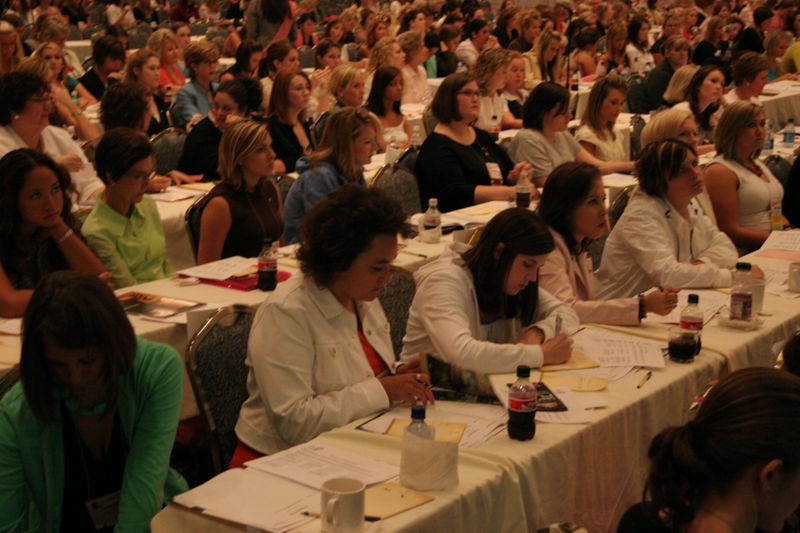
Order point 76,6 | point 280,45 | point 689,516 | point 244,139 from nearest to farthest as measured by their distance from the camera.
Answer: point 689,516, point 244,139, point 280,45, point 76,6

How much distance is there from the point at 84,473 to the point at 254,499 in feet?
1.76

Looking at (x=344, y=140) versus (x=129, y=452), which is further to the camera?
(x=344, y=140)

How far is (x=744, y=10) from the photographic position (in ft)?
58.2

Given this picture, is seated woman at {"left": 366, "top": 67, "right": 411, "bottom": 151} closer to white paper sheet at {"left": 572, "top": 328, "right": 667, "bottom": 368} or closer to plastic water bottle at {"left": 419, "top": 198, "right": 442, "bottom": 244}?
plastic water bottle at {"left": 419, "top": 198, "right": 442, "bottom": 244}

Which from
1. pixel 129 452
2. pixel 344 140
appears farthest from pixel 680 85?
pixel 129 452

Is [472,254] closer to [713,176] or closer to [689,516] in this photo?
[689,516]


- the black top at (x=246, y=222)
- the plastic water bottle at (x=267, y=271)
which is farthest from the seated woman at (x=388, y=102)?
the plastic water bottle at (x=267, y=271)

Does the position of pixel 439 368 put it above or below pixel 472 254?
below

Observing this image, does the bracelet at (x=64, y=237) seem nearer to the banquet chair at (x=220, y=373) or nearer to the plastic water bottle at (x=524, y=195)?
the banquet chair at (x=220, y=373)

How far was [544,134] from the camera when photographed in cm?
695

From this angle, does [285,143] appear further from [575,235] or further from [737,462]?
[737,462]

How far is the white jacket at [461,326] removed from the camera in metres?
3.51

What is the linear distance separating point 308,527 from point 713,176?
160 inches

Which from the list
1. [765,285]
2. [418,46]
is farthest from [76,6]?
[765,285]
